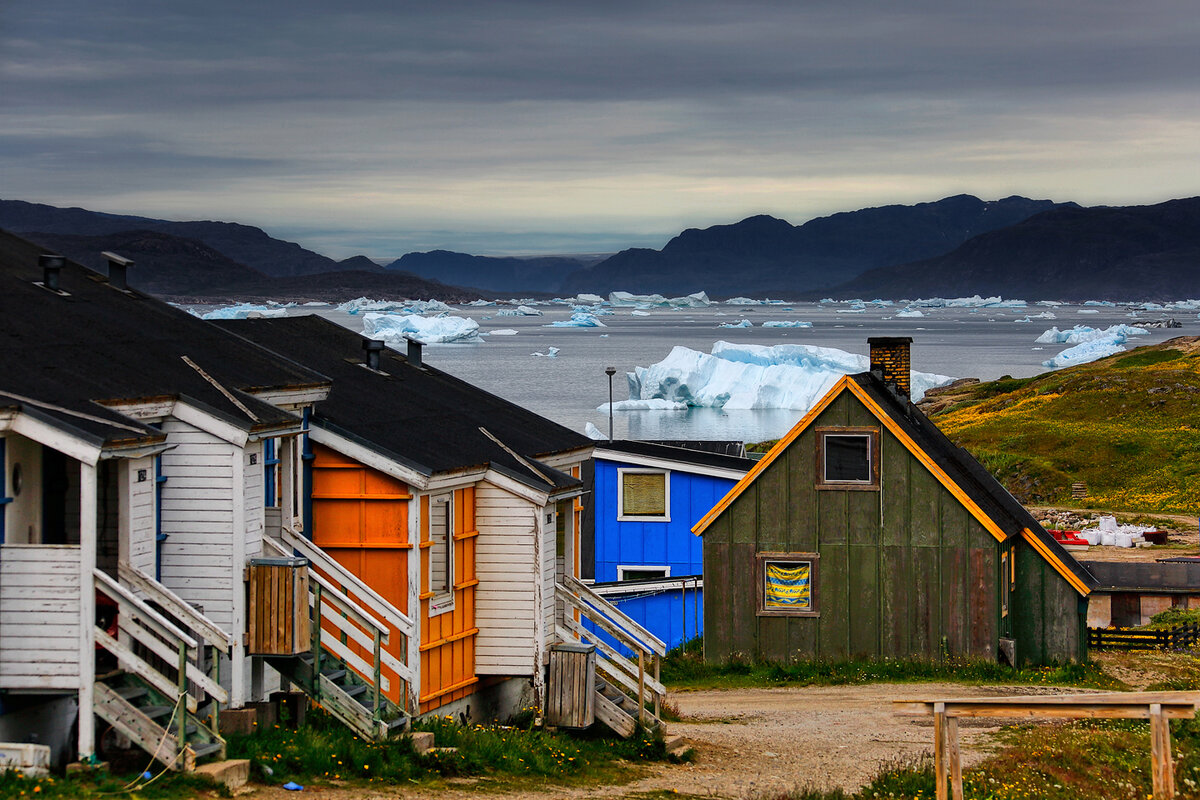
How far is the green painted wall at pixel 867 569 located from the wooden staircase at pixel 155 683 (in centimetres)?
1495

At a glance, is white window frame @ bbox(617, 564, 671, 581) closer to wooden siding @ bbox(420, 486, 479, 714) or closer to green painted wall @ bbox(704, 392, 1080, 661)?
green painted wall @ bbox(704, 392, 1080, 661)

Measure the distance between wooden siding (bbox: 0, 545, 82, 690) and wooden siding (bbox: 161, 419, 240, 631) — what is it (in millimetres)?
2372

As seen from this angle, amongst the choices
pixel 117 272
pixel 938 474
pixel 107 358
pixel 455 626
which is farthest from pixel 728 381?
pixel 107 358

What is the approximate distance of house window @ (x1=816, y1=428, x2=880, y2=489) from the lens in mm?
27641

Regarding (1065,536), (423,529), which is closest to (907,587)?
(423,529)

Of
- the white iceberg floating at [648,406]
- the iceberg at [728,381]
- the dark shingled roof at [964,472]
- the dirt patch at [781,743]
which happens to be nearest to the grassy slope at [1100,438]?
the iceberg at [728,381]

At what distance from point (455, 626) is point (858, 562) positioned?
1056 centimetres

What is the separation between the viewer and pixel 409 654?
59.4ft

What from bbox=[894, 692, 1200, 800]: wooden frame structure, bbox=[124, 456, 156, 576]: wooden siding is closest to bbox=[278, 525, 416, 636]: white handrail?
bbox=[124, 456, 156, 576]: wooden siding

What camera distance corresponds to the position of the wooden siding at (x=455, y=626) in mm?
18656

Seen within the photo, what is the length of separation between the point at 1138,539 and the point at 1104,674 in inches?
931

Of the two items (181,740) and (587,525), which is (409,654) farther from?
(587,525)

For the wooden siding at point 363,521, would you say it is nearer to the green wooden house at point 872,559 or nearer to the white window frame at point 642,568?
the green wooden house at point 872,559

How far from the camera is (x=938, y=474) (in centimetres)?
2725
